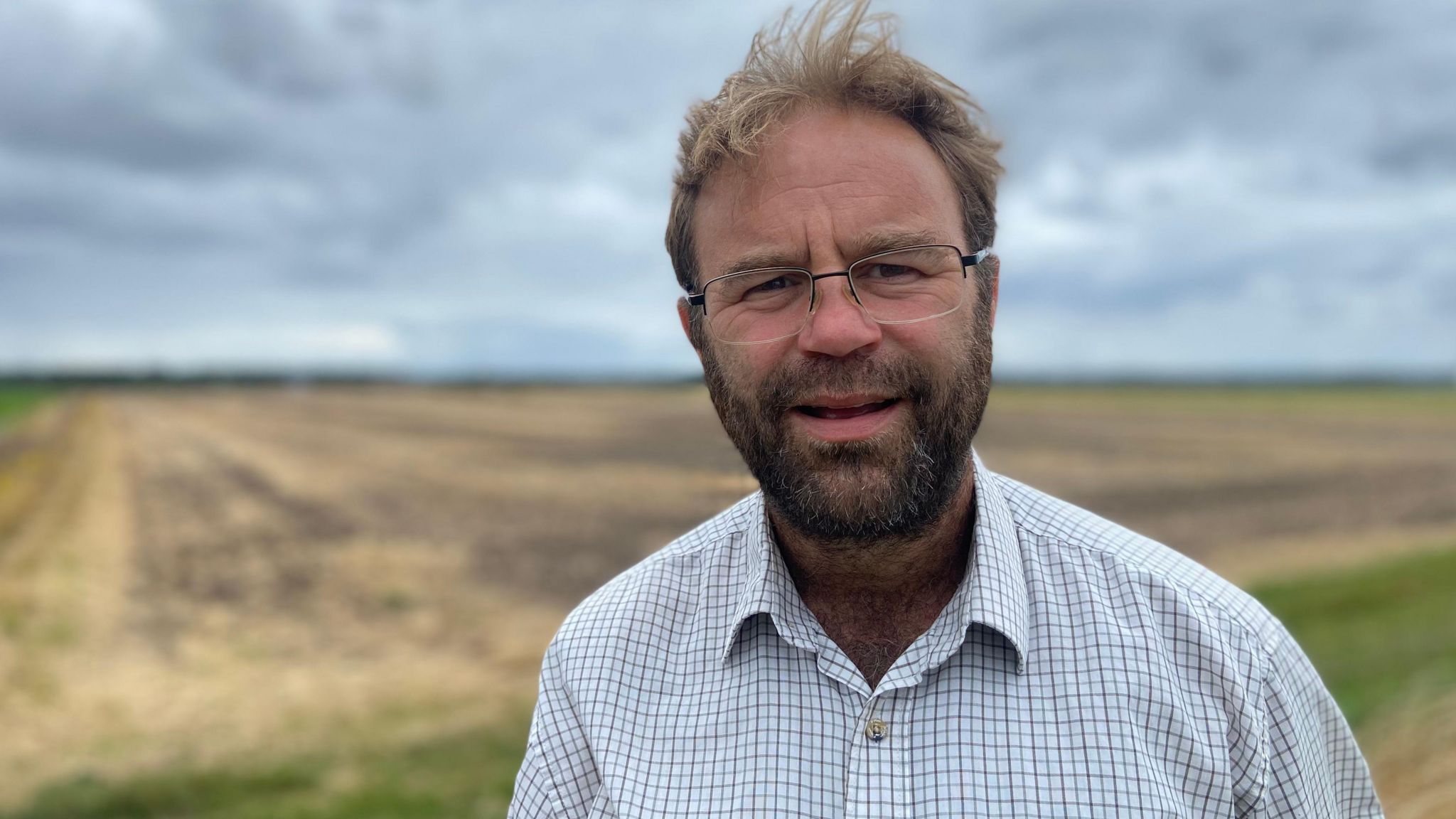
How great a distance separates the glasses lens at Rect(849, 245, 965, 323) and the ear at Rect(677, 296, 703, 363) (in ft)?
1.41

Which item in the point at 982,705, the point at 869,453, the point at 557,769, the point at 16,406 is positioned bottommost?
the point at 557,769

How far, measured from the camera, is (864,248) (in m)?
1.98

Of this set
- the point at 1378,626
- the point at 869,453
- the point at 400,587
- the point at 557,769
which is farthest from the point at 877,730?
the point at 400,587

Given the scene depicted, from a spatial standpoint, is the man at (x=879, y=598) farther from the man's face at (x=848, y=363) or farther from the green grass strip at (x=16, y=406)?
the green grass strip at (x=16, y=406)

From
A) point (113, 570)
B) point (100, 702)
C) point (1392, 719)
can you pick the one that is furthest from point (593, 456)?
point (1392, 719)

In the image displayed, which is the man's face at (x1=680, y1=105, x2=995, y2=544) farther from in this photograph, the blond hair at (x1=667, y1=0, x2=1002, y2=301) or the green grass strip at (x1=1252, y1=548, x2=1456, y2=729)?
the green grass strip at (x1=1252, y1=548, x2=1456, y2=729)

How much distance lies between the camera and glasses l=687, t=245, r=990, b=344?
1.99 meters

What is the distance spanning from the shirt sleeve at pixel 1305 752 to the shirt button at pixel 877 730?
627 millimetres

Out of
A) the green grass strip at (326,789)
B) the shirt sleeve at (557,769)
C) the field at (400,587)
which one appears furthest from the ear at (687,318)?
the green grass strip at (326,789)

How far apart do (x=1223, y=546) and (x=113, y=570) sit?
1682 centimetres

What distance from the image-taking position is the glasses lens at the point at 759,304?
2010mm

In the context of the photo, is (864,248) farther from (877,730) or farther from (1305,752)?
(1305,752)

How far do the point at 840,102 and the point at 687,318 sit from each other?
0.58 m

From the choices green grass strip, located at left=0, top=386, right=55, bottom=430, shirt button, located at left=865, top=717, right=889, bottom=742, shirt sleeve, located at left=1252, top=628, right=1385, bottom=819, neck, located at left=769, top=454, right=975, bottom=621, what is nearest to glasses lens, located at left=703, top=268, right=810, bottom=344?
neck, located at left=769, top=454, right=975, bottom=621
